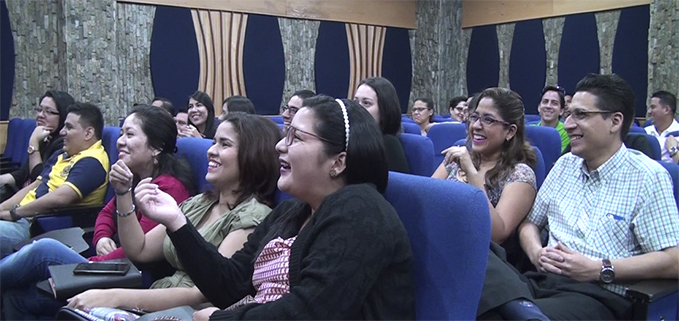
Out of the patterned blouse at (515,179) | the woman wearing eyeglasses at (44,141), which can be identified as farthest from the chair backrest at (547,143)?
the woman wearing eyeglasses at (44,141)

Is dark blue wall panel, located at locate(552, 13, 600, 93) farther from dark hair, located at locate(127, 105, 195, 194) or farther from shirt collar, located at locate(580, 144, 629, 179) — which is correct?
dark hair, located at locate(127, 105, 195, 194)

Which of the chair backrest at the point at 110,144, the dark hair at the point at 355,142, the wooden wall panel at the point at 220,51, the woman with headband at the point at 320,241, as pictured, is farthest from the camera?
the wooden wall panel at the point at 220,51

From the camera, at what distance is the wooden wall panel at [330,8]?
331 inches

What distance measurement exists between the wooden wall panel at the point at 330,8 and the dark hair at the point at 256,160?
20.3ft

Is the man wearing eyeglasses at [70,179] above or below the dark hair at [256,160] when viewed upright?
below

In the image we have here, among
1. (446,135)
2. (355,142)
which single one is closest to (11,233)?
(355,142)

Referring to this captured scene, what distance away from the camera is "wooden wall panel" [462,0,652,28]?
854cm

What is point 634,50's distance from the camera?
8125 mm

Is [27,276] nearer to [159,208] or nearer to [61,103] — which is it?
[159,208]

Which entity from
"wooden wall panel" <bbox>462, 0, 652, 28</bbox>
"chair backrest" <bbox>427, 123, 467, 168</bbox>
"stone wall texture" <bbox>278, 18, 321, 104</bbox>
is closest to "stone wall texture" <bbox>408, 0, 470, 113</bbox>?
"wooden wall panel" <bbox>462, 0, 652, 28</bbox>

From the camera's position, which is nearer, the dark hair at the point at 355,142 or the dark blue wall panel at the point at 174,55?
the dark hair at the point at 355,142

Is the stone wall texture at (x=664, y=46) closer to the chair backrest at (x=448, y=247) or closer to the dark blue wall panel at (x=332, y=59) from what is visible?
the dark blue wall panel at (x=332, y=59)

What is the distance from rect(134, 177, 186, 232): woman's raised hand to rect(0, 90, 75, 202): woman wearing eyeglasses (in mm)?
2645

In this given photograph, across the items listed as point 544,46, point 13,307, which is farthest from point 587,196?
point 544,46
